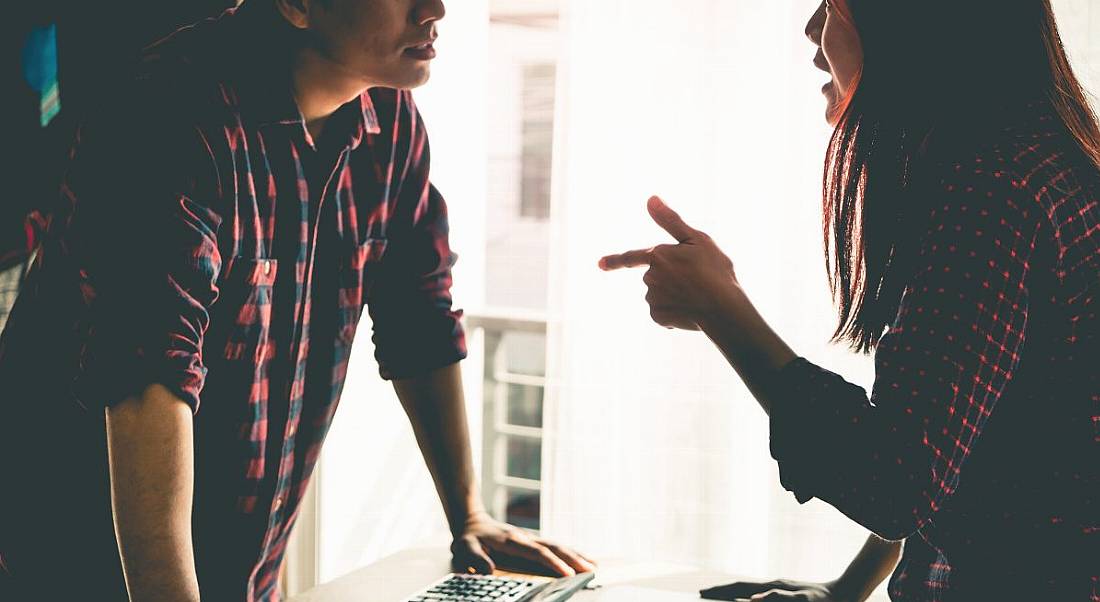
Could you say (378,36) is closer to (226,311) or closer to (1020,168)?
(226,311)

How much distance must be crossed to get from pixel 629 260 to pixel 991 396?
15.6 inches

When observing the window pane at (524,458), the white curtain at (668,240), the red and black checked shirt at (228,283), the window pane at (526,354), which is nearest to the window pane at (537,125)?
the white curtain at (668,240)

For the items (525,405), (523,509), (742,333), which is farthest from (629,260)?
(525,405)

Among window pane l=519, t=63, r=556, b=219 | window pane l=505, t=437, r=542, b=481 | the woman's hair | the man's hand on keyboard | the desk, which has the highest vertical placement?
window pane l=519, t=63, r=556, b=219

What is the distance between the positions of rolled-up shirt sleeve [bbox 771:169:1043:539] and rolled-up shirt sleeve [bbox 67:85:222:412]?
0.61 meters

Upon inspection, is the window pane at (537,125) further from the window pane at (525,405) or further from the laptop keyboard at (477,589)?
the laptop keyboard at (477,589)

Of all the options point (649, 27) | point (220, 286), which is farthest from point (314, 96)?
point (649, 27)

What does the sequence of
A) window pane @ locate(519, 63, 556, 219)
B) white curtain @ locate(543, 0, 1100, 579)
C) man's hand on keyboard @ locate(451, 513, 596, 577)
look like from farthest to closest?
window pane @ locate(519, 63, 556, 219) → white curtain @ locate(543, 0, 1100, 579) → man's hand on keyboard @ locate(451, 513, 596, 577)

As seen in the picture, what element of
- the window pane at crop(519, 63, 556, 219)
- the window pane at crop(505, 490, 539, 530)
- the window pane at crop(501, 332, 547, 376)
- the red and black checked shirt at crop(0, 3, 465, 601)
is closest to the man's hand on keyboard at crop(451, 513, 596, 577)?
the red and black checked shirt at crop(0, 3, 465, 601)

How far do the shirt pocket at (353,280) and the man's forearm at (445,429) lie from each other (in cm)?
13

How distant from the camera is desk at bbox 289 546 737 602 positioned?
49.2 inches

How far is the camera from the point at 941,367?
0.78m

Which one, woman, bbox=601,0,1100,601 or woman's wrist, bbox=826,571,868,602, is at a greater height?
woman, bbox=601,0,1100,601

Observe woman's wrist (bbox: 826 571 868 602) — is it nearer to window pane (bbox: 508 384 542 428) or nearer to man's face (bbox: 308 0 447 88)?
man's face (bbox: 308 0 447 88)
